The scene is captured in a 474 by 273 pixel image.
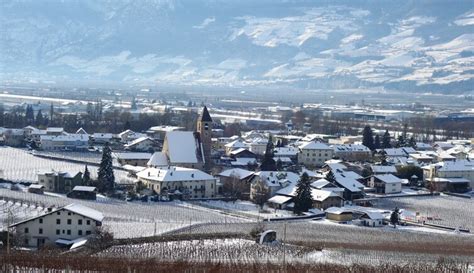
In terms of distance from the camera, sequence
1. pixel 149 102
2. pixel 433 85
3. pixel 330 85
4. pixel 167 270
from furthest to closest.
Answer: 1. pixel 330 85
2. pixel 433 85
3. pixel 149 102
4. pixel 167 270

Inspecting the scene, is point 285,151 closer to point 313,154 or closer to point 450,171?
point 313,154

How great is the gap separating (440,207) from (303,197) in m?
2.85

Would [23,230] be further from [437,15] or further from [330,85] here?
[437,15]

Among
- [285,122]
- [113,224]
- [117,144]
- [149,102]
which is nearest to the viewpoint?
[113,224]

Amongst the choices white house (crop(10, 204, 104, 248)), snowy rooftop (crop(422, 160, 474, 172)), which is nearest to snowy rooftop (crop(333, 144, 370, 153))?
snowy rooftop (crop(422, 160, 474, 172))

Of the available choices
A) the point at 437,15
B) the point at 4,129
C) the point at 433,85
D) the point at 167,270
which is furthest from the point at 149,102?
the point at 437,15

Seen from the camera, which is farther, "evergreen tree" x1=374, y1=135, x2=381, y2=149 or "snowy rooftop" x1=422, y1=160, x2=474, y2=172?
"evergreen tree" x1=374, y1=135, x2=381, y2=149

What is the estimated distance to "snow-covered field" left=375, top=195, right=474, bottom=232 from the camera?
15426 millimetres

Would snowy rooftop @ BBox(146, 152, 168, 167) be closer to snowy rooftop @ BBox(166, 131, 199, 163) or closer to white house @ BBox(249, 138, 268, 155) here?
snowy rooftop @ BBox(166, 131, 199, 163)

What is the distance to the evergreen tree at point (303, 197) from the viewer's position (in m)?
15.6

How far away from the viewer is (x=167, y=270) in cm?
1017

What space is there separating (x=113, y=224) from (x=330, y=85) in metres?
62.1

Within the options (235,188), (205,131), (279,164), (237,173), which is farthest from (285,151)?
(235,188)

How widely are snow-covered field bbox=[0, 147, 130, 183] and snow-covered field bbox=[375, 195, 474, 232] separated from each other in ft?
17.0
